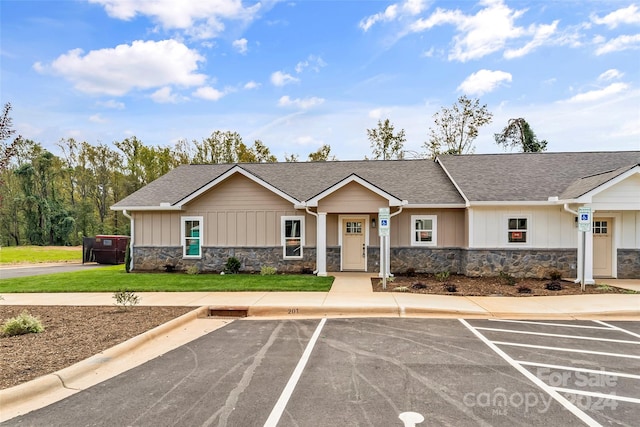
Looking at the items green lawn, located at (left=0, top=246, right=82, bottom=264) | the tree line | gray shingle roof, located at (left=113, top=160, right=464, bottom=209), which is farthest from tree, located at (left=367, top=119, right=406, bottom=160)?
green lawn, located at (left=0, top=246, right=82, bottom=264)

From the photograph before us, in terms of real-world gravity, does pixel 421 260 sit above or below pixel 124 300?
above

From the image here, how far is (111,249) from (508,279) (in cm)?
2285

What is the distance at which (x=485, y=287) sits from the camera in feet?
39.8

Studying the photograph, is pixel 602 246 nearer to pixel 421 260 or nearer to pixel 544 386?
pixel 421 260

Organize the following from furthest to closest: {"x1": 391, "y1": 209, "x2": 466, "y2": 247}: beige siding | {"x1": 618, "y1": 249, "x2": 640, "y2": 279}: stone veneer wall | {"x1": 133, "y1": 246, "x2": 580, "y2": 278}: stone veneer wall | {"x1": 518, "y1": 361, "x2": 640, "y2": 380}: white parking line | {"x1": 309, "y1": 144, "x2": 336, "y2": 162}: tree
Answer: {"x1": 309, "y1": 144, "x2": 336, "y2": 162}: tree, {"x1": 391, "y1": 209, "x2": 466, "y2": 247}: beige siding, {"x1": 133, "y1": 246, "x2": 580, "y2": 278}: stone veneer wall, {"x1": 618, "y1": 249, "x2": 640, "y2": 279}: stone veneer wall, {"x1": 518, "y1": 361, "x2": 640, "y2": 380}: white parking line

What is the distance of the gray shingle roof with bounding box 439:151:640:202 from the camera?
554 inches

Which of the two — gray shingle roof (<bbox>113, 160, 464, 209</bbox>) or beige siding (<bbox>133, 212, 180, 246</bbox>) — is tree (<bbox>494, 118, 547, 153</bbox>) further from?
beige siding (<bbox>133, 212, 180, 246</bbox>)

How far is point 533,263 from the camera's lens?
14016 mm

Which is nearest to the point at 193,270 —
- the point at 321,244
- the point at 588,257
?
the point at 321,244

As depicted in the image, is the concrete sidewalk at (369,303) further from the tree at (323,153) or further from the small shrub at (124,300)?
the tree at (323,153)

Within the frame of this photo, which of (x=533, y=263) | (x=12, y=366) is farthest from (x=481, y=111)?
(x=12, y=366)

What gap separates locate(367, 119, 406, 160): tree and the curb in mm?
31827

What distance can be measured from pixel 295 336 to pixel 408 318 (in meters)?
2.96

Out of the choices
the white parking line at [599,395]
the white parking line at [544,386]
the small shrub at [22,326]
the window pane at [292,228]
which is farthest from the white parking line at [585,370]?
the window pane at [292,228]
